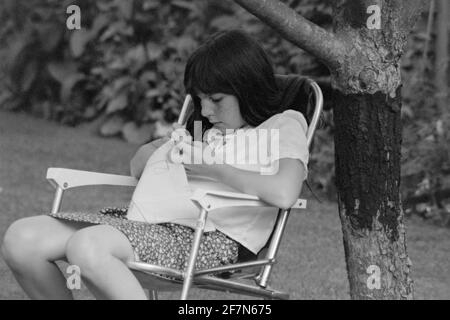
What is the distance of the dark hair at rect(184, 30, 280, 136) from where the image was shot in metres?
3.44

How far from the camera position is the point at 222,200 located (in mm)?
3166

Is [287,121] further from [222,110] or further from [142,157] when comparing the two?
[142,157]

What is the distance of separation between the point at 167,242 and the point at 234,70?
59 cm

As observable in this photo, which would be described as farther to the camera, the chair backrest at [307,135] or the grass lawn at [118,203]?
the grass lawn at [118,203]

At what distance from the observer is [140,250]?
3.16 metres

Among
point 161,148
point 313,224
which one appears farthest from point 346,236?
point 313,224

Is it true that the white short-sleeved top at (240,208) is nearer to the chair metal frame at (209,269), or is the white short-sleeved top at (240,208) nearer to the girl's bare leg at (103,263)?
the chair metal frame at (209,269)

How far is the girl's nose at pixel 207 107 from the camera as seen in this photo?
11.5 feet

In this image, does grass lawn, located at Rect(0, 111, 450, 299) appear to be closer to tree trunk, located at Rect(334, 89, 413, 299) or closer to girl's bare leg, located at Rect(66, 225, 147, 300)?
tree trunk, located at Rect(334, 89, 413, 299)

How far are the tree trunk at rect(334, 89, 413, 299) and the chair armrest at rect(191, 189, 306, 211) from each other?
12.8 inches

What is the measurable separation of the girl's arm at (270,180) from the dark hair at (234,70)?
278 millimetres

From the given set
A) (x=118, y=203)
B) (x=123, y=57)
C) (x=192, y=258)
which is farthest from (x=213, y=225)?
(x=123, y=57)

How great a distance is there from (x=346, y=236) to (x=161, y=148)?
67 cm

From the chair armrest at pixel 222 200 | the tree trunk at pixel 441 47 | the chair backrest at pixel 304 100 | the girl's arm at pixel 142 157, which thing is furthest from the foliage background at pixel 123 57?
the chair armrest at pixel 222 200
